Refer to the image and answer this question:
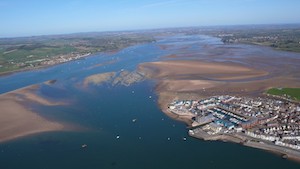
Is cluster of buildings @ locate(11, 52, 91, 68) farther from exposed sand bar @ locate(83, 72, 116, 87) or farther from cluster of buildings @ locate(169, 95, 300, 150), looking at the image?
cluster of buildings @ locate(169, 95, 300, 150)

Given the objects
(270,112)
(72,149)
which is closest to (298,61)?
(270,112)

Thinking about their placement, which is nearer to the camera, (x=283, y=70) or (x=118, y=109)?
(x=118, y=109)

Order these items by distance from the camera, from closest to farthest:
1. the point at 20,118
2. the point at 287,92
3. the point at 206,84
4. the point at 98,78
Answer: the point at 20,118, the point at 287,92, the point at 206,84, the point at 98,78

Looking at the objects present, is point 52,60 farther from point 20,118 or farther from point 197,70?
point 20,118

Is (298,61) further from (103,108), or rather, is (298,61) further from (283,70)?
(103,108)

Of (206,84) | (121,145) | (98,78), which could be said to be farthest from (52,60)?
(121,145)

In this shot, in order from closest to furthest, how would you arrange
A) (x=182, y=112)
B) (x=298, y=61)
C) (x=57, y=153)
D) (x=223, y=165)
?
1. (x=223, y=165)
2. (x=57, y=153)
3. (x=182, y=112)
4. (x=298, y=61)

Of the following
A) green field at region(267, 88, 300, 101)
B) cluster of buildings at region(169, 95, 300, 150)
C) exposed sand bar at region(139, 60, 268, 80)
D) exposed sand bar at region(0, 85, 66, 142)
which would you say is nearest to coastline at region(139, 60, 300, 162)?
exposed sand bar at region(139, 60, 268, 80)
